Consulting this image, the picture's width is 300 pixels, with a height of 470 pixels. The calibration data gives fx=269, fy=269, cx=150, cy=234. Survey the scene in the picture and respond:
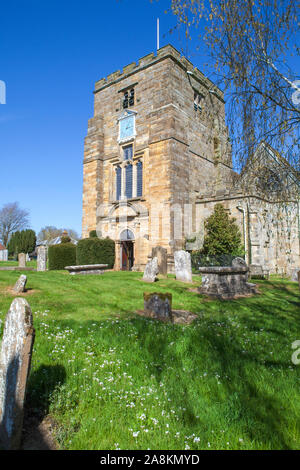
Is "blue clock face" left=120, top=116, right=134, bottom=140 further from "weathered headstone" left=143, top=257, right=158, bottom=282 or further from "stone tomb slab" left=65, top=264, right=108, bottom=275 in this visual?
"weathered headstone" left=143, top=257, right=158, bottom=282

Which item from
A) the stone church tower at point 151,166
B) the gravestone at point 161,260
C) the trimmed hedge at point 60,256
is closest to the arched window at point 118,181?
the stone church tower at point 151,166

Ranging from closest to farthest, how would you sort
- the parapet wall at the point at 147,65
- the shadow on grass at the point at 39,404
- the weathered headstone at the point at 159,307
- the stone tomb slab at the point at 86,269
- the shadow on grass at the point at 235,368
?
the shadow on grass at the point at 39,404, the shadow on grass at the point at 235,368, the weathered headstone at the point at 159,307, the stone tomb slab at the point at 86,269, the parapet wall at the point at 147,65

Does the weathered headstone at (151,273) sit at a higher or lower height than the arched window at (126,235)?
lower

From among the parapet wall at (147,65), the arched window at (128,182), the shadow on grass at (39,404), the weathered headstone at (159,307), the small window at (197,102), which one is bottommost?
the shadow on grass at (39,404)

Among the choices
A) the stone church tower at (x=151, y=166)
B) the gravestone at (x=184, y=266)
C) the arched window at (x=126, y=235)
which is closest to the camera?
the gravestone at (x=184, y=266)

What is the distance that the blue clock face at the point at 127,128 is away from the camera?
2038cm

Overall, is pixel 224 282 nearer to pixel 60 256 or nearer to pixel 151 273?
pixel 151 273

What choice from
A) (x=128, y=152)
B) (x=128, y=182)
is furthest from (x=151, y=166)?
(x=128, y=152)

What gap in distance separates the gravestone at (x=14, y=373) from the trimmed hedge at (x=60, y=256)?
1717cm

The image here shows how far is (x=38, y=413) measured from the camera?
107 inches

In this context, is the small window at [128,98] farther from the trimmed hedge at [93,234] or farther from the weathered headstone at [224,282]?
the weathered headstone at [224,282]

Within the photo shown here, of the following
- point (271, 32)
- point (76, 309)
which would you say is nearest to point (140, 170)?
point (76, 309)

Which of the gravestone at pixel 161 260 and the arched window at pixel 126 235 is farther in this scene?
the arched window at pixel 126 235

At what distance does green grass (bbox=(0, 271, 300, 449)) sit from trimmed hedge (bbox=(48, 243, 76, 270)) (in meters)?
13.1
